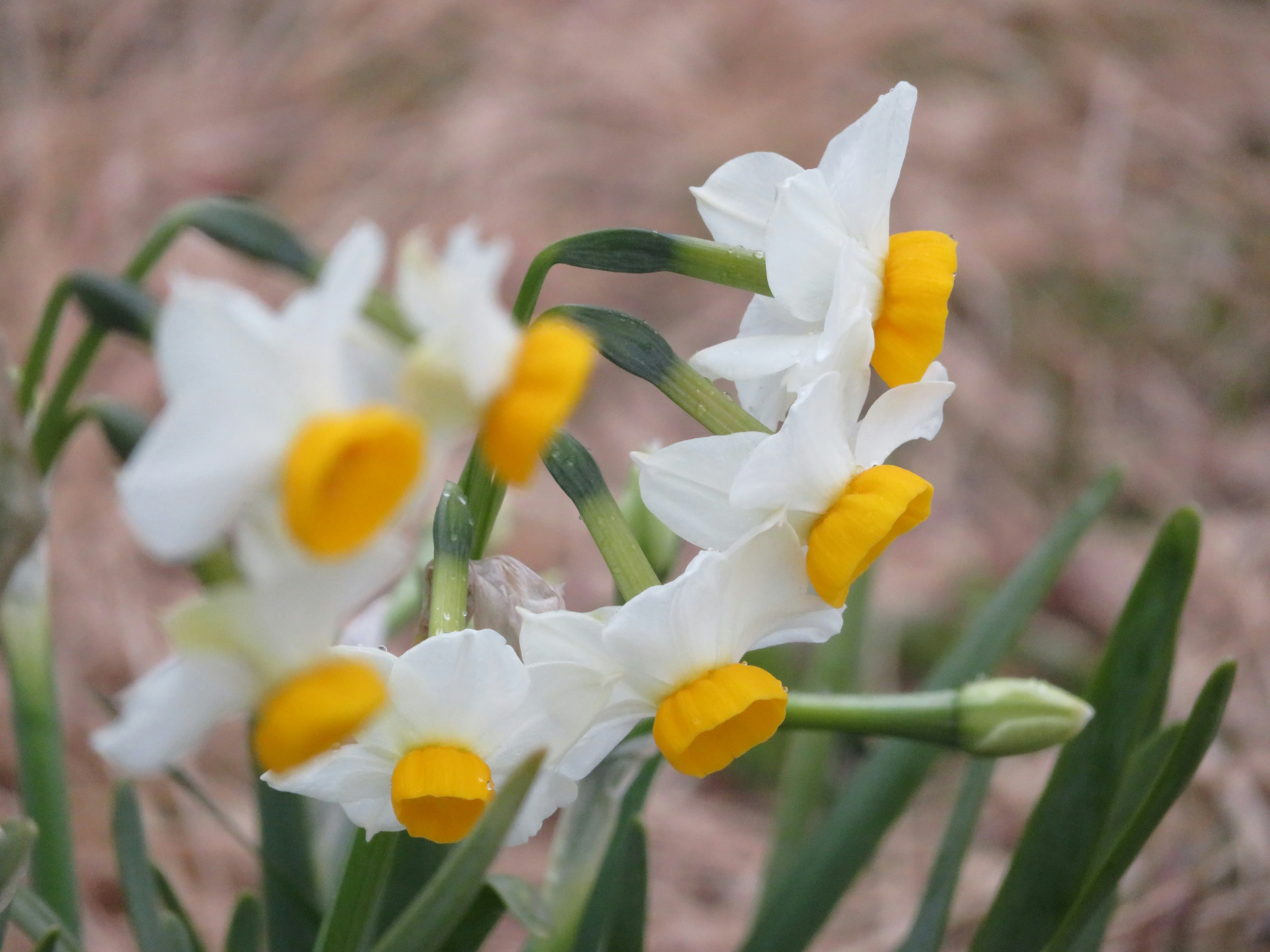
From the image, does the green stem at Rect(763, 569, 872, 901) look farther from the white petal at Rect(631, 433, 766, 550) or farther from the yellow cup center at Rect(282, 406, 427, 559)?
the yellow cup center at Rect(282, 406, 427, 559)

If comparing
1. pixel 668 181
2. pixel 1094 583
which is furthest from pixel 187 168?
pixel 1094 583

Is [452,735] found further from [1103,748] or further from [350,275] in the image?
[1103,748]

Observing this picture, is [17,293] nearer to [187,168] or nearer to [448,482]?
[187,168]

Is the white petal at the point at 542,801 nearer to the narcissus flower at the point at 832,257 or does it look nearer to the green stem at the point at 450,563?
the green stem at the point at 450,563

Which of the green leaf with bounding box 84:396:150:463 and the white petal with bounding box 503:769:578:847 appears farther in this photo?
the green leaf with bounding box 84:396:150:463

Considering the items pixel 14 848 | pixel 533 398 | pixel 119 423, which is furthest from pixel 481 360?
pixel 119 423

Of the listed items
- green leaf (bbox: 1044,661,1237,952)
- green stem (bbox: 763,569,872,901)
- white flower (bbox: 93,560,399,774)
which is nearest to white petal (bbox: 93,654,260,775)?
white flower (bbox: 93,560,399,774)
